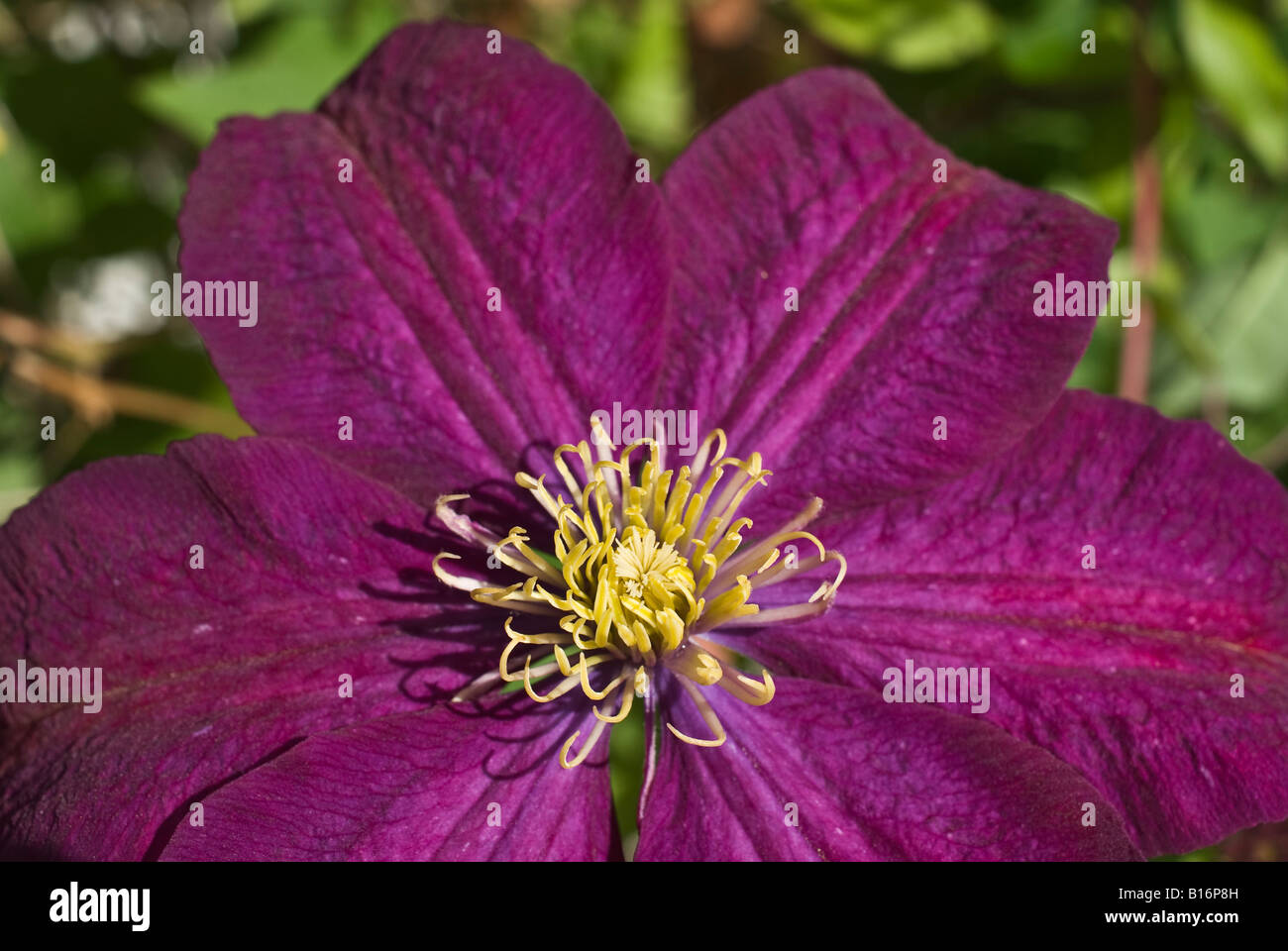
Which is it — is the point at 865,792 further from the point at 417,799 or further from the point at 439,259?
the point at 439,259

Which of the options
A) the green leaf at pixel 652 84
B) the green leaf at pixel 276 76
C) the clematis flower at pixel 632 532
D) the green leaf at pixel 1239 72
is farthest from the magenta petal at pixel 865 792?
the green leaf at pixel 652 84

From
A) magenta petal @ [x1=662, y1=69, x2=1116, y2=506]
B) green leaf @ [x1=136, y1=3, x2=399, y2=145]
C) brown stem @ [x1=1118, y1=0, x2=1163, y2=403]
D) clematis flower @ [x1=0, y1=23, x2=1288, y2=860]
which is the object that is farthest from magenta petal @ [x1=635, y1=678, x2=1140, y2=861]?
green leaf @ [x1=136, y1=3, x2=399, y2=145]

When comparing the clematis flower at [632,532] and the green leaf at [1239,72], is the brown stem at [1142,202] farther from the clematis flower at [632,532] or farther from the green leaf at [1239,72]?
the clematis flower at [632,532]

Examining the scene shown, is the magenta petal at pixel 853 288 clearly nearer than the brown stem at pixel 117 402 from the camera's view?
Yes

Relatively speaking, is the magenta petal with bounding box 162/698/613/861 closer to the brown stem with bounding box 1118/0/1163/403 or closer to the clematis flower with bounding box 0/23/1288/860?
the clematis flower with bounding box 0/23/1288/860

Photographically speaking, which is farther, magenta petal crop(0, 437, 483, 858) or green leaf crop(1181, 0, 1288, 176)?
green leaf crop(1181, 0, 1288, 176)

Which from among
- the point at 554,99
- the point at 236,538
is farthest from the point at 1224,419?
the point at 236,538

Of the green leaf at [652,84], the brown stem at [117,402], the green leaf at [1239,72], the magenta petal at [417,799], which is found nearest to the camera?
the magenta petal at [417,799]
